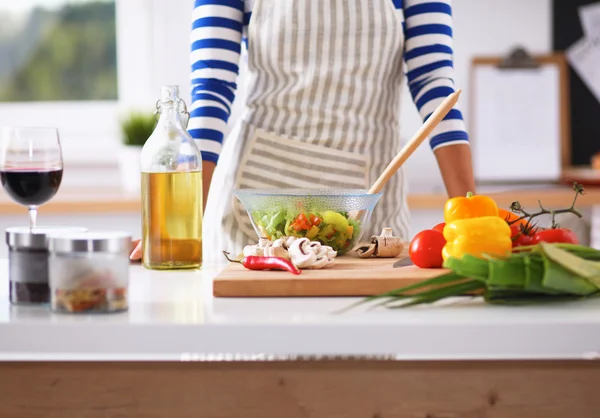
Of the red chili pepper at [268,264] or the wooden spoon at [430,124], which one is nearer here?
the red chili pepper at [268,264]

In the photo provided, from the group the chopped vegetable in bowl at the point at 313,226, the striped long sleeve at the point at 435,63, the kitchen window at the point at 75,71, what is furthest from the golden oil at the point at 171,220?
the kitchen window at the point at 75,71

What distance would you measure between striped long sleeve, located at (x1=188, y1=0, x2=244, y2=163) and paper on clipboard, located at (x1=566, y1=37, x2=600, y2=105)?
1.90 m

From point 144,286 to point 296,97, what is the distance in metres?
0.73

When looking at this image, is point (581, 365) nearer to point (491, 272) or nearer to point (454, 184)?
point (491, 272)

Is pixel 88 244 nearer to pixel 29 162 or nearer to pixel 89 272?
pixel 89 272

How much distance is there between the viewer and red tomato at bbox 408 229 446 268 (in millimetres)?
1109

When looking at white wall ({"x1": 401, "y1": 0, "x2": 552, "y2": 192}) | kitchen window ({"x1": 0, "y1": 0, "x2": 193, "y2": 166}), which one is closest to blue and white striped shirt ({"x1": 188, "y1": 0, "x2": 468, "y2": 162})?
white wall ({"x1": 401, "y1": 0, "x2": 552, "y2": 192})

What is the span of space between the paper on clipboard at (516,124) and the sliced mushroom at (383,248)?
6.36 ft

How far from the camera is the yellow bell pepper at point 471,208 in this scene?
3.80 feet

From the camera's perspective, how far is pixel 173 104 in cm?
119

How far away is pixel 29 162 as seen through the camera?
3.57ft

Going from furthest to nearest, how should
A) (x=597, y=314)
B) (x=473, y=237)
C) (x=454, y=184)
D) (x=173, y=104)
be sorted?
1. (x=454, y=184)
2. (x=173, y=104)
3. (x=473, y=237)
4. (x=597, y=314)

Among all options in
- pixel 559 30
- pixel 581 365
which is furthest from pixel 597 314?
pixel 559 30

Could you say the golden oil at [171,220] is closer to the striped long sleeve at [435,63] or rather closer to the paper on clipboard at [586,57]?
the striped long sleeve at [435,63]
